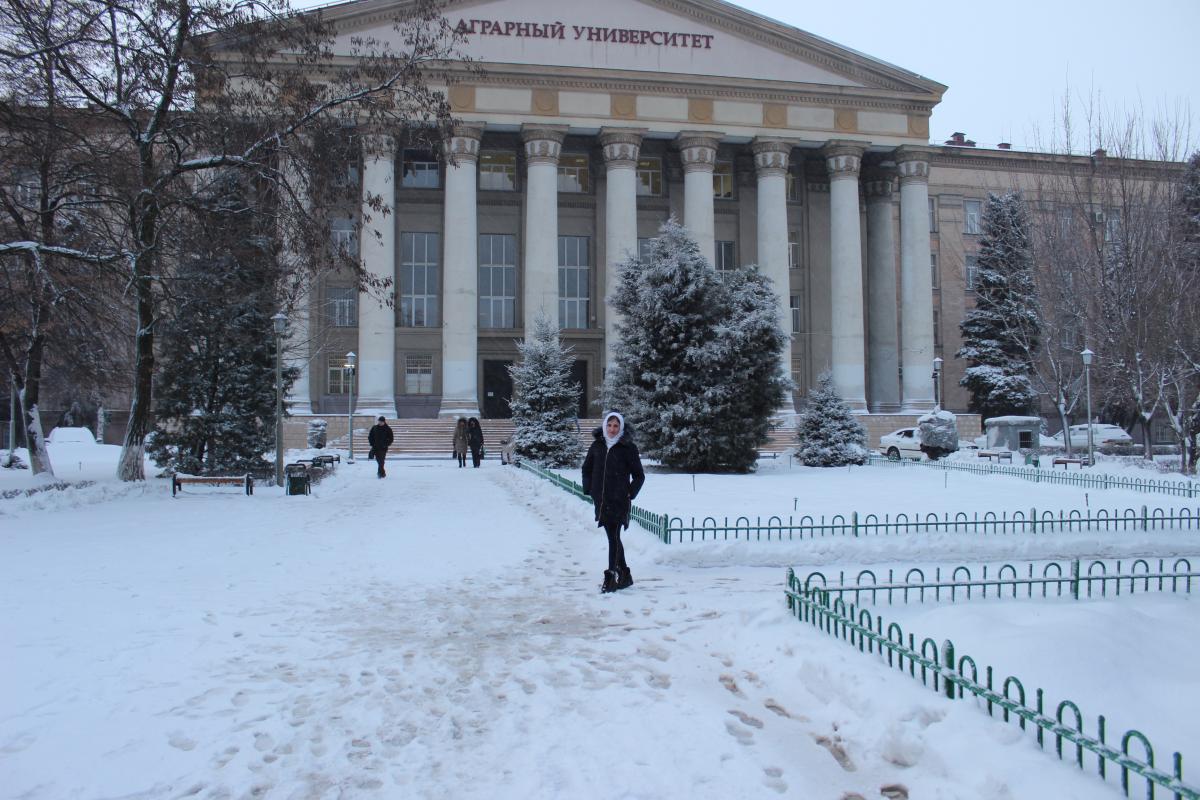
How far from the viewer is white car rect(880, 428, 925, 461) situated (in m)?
36.3

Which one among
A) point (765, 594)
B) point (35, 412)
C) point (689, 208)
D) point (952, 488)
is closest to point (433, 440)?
point (689, 208)

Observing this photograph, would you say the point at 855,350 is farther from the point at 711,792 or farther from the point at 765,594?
the point at 711,792

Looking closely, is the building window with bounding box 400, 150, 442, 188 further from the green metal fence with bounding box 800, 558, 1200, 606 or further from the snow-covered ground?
the green metal fence with bounding box 800, 558, 1200, 606

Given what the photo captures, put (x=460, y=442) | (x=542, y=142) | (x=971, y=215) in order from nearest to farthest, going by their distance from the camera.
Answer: (x=460, y=442) → (x=542, y=142) → (x=971, y=215)

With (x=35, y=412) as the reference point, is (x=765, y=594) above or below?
below

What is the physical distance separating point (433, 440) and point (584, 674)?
104ft

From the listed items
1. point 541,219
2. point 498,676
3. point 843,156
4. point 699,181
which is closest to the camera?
point 498,676

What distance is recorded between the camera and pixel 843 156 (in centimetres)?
4166

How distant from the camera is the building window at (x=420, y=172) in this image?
141 feet

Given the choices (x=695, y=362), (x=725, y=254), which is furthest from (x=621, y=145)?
(x=695, y=362)

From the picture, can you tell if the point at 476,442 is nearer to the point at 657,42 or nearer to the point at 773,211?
the point at 773,211

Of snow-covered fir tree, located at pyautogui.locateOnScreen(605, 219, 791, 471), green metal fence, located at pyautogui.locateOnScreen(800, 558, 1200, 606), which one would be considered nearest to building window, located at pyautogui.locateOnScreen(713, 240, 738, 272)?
snow-covered fir tree, located at pyautogui.locateOnScreen(605, 219, 791, 471)

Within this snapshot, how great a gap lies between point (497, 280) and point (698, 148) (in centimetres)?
1143

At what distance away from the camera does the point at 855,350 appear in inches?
1639
